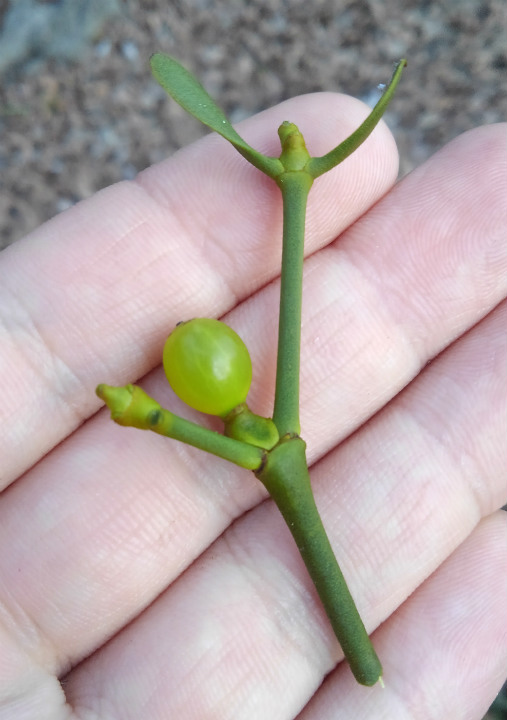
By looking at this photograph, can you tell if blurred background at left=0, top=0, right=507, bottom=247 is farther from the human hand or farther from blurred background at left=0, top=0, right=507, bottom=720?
the human hand

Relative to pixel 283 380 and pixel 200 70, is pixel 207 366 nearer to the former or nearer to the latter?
pixel 283 380

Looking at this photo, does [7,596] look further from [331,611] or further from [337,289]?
[337,289]

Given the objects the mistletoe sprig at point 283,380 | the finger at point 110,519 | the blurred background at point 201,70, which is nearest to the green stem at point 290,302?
the mistletoe sprig at point 283,380

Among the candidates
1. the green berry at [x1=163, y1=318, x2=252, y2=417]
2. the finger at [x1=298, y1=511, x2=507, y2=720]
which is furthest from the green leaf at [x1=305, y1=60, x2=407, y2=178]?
the finger at [x1=298, y1=511, x2=507, y2=720]

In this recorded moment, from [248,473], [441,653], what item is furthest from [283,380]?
[441,653]

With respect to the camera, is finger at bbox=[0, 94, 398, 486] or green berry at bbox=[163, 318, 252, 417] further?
finger at bbox=[0, 94, 398, 486]

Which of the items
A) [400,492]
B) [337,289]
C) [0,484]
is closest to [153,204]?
[337,289]
